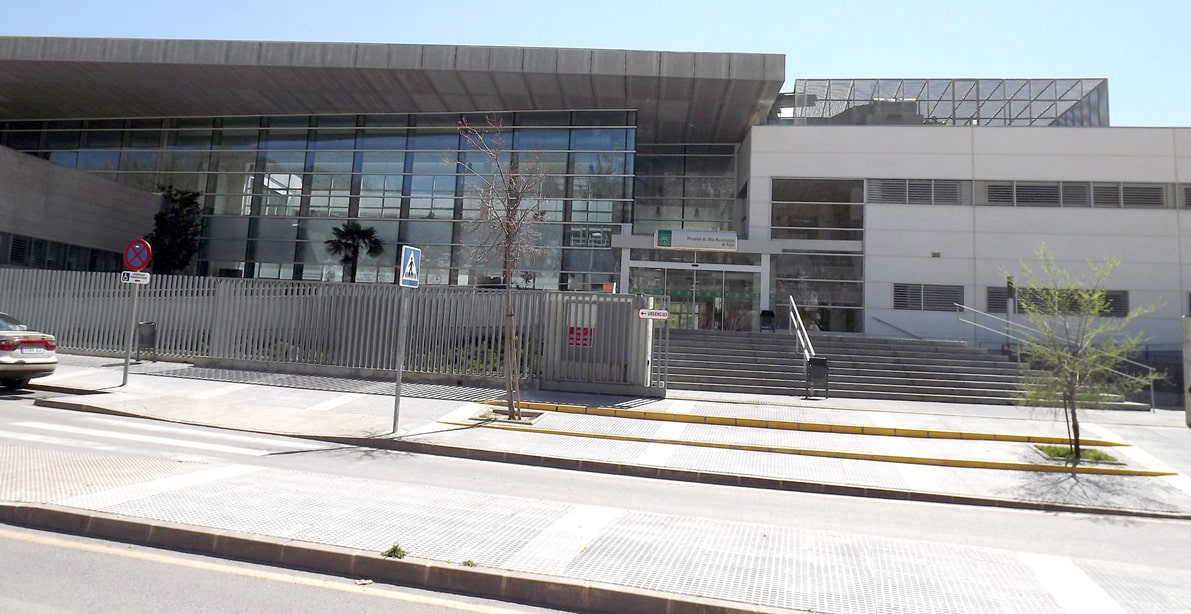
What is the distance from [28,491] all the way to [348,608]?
395cm

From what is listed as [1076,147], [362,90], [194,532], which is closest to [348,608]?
[194,532]

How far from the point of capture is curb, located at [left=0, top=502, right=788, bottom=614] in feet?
14.1

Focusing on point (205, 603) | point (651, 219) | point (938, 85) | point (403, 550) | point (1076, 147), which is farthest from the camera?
point (651, 219)

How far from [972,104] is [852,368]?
15.0m

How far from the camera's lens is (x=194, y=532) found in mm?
5098

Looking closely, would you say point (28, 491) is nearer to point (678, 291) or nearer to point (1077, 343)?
point (1077, 343)

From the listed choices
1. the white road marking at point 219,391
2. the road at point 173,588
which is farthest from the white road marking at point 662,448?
the white road marking at point 219,391

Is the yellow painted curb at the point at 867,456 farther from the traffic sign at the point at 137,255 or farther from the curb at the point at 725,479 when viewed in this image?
the traffic sign at the point at 137,255

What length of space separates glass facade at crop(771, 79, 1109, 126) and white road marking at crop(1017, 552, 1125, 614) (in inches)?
911

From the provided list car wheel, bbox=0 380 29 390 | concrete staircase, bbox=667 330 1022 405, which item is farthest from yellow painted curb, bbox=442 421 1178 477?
car wheel, bbox=0 380 29 390

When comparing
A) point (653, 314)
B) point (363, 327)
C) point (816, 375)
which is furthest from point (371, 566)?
point (816, 375)

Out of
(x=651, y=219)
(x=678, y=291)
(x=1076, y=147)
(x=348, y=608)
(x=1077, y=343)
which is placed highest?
(x=1076, y=147)

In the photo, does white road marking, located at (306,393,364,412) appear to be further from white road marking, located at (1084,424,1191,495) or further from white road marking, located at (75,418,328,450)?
white road marking, located at (1084,424,1191,495)

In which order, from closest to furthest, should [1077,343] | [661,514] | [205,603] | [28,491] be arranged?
[205,603] < [28,491] < [661,514] < [1077,343]
